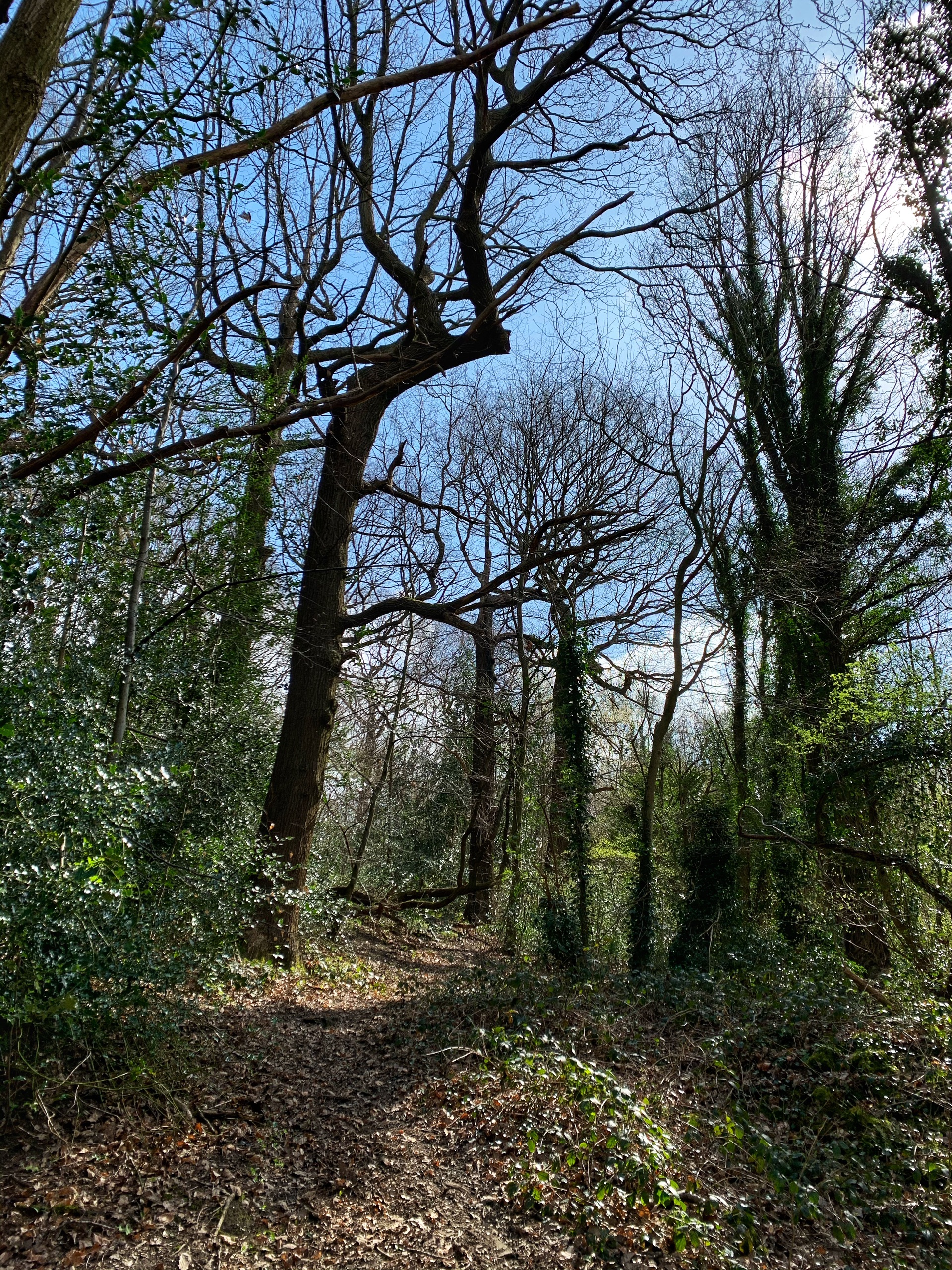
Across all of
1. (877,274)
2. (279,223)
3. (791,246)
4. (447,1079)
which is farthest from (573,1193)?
(791,246)

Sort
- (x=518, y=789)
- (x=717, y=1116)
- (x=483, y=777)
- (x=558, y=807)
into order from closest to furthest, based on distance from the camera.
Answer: (x=717, y=1116)
(x=558, y=807)
(x=518, y=789)
(x=483, y=777)

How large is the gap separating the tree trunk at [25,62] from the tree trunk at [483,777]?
858 cm

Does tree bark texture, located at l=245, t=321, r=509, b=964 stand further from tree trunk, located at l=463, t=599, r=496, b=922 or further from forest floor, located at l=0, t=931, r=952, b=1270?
tree trunk, located at l=463, t=599, r=496, b=922

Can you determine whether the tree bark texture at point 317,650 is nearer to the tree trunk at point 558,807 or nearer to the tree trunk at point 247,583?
the tree trunk at point 247,583

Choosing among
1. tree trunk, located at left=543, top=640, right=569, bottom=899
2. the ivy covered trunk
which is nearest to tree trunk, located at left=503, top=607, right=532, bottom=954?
tree trunk, located at left=543, top=640, right=569, bottom=899

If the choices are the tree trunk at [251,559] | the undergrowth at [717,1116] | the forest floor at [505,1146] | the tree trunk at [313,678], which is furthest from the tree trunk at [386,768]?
the forest floor at [505,1146]

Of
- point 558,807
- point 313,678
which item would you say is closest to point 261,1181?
point 313,678

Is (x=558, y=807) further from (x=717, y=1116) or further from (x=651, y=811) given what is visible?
(x=717, y=1116)

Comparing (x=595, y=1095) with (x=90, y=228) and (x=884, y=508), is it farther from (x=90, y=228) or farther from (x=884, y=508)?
(x=884, y=508)

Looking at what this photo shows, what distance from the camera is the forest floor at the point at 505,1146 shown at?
368cm

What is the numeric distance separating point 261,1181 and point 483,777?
8.70 metres

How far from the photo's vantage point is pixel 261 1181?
4.08 metres

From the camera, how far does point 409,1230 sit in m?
3.86

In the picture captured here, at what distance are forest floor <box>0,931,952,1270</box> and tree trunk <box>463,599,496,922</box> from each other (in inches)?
213
